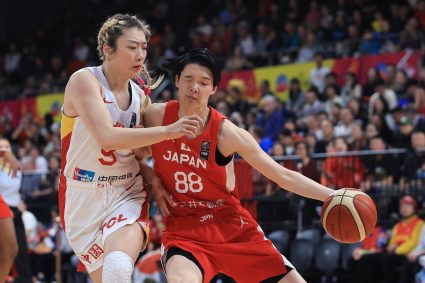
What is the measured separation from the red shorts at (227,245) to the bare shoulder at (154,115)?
64 centimetres

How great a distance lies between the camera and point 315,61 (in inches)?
547

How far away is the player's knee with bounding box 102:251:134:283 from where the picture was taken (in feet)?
15.4

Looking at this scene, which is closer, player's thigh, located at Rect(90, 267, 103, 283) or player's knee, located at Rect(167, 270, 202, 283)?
player's knee, located at Rect(167, 270, 202, 283)

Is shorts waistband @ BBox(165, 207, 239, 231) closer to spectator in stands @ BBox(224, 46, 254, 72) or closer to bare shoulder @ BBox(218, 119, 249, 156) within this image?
bare shoulder @ BBox(218, 119, 249, 156)

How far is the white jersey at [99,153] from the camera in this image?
512 cm

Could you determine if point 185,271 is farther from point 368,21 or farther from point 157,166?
point 368,21

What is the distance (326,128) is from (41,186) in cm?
450

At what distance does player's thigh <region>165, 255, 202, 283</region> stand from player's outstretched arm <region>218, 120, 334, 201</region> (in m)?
0.73

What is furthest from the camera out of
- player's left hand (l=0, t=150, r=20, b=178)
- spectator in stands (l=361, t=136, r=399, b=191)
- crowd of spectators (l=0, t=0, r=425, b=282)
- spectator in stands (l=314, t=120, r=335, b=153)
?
spectator in stands (l=314, t=120, r=335, b=153)

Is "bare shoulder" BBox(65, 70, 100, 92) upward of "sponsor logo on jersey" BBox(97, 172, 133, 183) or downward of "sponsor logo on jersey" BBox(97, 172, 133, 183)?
upward

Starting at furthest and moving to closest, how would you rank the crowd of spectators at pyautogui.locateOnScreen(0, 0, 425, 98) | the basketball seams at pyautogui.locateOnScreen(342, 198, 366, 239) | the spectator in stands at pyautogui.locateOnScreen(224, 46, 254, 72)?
the spectator in stands at pyautogui.locateOnScreen(224, 46, 254, 72) → the crowd of spectators at pyautogui.locateOnScreen(0, 0, 425, 98) → the basketball seams at pyautogui.locateOnScreen(342, 198, 366, 239)

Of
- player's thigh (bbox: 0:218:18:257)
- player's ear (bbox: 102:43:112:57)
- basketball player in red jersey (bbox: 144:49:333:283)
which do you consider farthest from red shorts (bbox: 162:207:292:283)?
player's thigh (bbox: 0:218:18:257)

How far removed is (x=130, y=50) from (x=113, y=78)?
0.25 metres

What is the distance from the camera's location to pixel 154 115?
17.5ft
